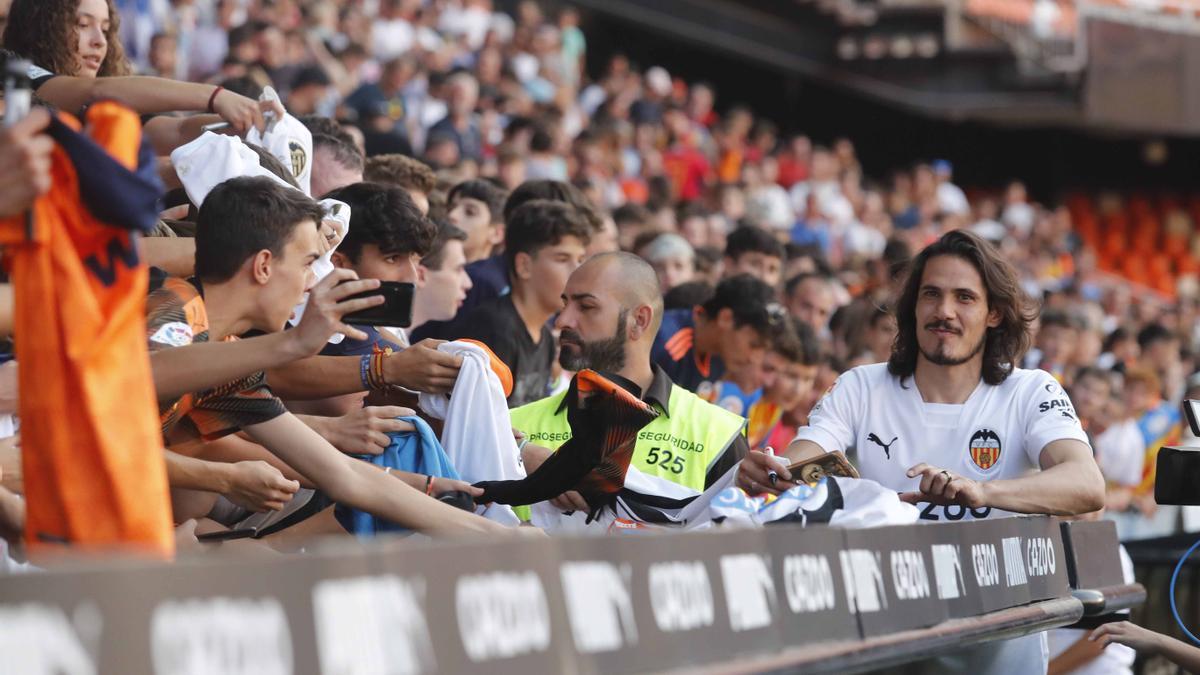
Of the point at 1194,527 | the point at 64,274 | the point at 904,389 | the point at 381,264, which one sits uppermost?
the point at 64,274

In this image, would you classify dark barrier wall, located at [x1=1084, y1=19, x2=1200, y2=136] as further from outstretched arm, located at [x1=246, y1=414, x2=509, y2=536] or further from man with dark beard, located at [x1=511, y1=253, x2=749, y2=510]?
outstretched arm, located at [x1=246, y1=414, x2=509, y2=536]

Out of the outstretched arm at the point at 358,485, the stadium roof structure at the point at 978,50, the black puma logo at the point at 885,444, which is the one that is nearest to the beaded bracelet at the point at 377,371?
the outstretched arm at the point at 358,485

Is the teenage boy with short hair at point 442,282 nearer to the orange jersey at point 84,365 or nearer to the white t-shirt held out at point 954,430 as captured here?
the white t-shirt held out at point 954,430

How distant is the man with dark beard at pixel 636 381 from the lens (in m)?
5.00

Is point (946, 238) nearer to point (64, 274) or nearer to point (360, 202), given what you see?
point (360, 202)

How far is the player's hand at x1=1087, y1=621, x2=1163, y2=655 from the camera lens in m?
4.88

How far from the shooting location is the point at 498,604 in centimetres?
247

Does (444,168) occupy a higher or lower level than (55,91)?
lower

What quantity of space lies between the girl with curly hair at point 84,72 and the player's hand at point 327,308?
180 centimetres

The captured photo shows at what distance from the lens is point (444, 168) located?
9734 mm

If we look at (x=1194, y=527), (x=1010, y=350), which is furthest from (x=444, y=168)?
(x=1010, y=350)

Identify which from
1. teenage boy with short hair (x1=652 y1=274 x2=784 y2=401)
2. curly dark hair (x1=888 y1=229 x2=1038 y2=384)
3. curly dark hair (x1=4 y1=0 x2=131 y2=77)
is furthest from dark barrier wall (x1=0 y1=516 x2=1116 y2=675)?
teenage boy with short hair (x1=652 y1=274 x2=784 y2=401)

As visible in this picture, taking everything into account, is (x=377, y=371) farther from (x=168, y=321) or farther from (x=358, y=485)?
(x=168, y=321)

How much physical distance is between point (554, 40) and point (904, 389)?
41.0 ft
